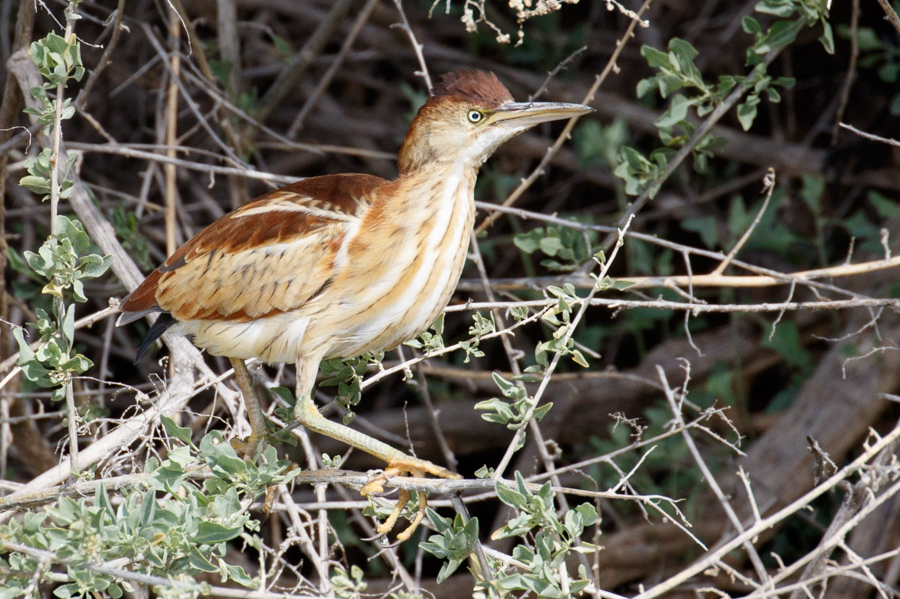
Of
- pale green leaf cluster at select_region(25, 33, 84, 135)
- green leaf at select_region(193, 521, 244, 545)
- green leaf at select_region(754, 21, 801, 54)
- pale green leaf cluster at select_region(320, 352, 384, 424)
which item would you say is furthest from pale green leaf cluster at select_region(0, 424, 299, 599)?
green leaf at select_region(754, 21, 801, 54)

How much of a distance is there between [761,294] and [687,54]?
160 centimetres

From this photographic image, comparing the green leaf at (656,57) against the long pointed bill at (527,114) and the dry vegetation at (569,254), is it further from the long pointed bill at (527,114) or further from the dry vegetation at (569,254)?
the long pointed bill at (527,114)

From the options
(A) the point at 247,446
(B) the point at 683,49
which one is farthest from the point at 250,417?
(B) the point at 683,49

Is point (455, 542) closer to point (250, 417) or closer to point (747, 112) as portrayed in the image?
point (250, 417)

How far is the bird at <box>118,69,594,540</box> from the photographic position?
227 centimetres

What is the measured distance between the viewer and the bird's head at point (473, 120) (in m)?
2.44

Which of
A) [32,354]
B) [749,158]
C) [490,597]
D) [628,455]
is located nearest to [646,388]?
[628,455]

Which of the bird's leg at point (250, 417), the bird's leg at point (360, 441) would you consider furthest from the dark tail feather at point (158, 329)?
the bird's leg at point (360, 441)

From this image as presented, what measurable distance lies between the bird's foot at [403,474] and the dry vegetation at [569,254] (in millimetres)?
538

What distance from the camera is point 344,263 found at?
2.30 metres

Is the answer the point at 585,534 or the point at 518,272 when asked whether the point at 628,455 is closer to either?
the point at 585,534

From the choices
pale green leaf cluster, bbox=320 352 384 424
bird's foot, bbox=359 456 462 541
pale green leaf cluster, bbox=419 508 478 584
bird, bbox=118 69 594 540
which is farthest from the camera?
pale green leaf cluster, bbox=320 352 384 424

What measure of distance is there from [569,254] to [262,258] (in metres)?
0.93

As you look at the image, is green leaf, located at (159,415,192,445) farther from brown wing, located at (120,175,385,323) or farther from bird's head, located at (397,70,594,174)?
bird's head, located at (397,70,594,174)
